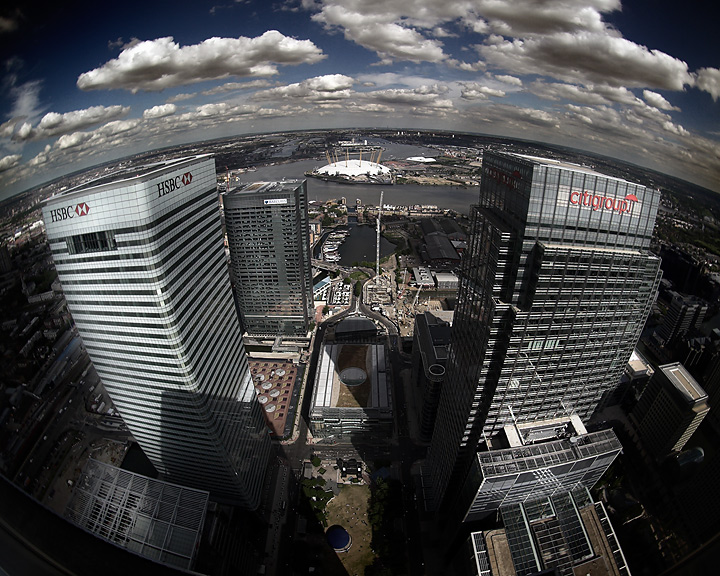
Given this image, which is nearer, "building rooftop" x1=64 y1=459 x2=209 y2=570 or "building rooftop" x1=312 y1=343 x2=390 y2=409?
"building rooftop" x1=64 y1=459 x2=209 y2=570

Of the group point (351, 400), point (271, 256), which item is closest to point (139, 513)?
point (351, 400)

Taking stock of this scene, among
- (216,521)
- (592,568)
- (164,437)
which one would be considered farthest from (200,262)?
(592,568)

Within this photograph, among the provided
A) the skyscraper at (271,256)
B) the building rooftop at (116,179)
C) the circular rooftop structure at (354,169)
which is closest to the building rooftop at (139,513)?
the building rooftop at (116,179)

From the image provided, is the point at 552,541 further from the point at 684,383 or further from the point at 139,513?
the point at 684,383

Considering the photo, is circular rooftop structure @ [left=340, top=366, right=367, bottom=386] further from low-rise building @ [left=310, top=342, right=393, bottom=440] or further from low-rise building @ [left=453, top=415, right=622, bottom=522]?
low-rise building @ [left=453, top=415, right=622, bottom=522]

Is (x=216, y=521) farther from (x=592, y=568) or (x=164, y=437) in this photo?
(x=592, y=568)

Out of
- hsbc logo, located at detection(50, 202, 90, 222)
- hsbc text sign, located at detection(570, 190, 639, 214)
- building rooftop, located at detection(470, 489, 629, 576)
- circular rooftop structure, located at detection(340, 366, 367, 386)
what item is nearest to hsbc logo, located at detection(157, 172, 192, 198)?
hsbc logo, located at detection(50, 202, 90, 222)
